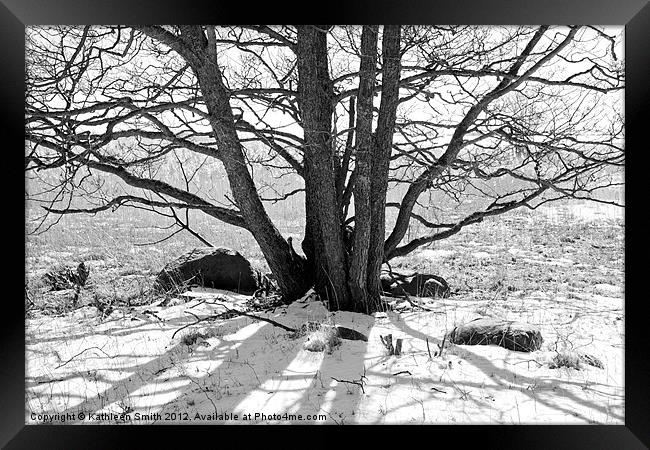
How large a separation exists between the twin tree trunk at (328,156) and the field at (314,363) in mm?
406

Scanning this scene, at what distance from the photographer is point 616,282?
8117 mm

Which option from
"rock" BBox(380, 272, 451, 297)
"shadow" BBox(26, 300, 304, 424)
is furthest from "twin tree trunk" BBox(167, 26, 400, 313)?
"shadow" BBox(26, 300, 304, 424)

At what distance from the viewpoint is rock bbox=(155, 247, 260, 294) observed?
6551mm

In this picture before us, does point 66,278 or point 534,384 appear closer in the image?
point 534,384

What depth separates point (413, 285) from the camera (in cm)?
606

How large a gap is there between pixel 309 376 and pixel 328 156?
2185mm

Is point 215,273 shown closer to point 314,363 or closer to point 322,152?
point 322,152

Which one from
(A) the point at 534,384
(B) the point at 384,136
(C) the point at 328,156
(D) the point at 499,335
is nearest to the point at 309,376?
(A) the point at 534,384

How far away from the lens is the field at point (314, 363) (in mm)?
2841

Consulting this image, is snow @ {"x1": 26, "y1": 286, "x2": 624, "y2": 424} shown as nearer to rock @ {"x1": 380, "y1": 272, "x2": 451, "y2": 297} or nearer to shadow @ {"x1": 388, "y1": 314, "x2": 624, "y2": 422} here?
shadow @ {"x1": 388, "y1": 314, "x2": 624, "y2": 422}
